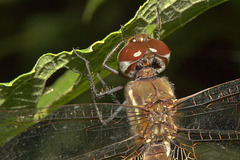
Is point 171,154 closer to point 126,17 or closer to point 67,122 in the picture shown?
point 67,122

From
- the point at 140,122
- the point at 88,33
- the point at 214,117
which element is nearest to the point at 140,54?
the point at 140,122

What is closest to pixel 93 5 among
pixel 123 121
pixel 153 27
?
pixel 153 27

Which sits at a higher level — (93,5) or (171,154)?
(93,5)

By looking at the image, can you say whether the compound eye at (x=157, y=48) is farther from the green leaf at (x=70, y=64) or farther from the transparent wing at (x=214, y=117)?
the transparent wing at (x=214, y=117)

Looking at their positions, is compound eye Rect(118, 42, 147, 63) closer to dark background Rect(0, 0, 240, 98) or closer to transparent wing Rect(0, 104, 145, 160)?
transparent wing Rect(0, 104, 145, 160)

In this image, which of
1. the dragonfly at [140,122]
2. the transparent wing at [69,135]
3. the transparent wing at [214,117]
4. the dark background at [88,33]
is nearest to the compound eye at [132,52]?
the dragonfly at [140,122]
